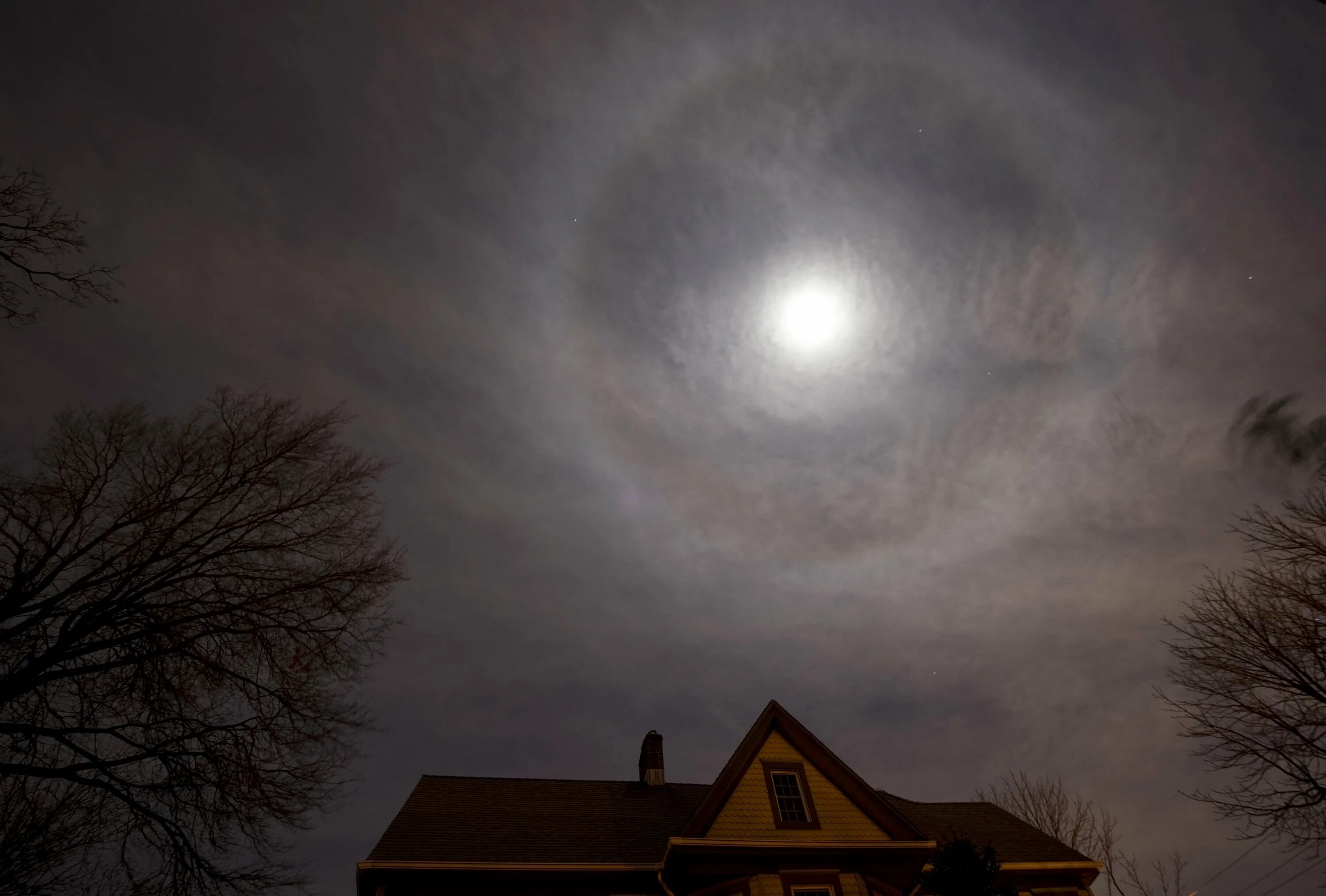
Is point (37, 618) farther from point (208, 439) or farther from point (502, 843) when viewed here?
point (502, 843)

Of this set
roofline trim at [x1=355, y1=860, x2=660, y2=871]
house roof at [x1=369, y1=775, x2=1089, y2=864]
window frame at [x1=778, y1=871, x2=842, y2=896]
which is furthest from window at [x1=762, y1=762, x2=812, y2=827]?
roofline trim at [x1=355, y1=860, x2=660, y2=871]

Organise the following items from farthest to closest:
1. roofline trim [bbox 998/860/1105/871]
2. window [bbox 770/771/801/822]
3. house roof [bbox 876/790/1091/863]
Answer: house roof [bbox 876/790/1091/863] < roofline trim [bbox 998/860/1105/871] < window [bbox 770/771/801/822]

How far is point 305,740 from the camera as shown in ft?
27.9

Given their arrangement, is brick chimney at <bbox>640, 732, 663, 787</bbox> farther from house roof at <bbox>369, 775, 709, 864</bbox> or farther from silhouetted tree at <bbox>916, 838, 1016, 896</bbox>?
silhouetted tree at <bbox>916, 838, 1016, 896</bbox>

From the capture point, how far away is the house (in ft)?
48.0

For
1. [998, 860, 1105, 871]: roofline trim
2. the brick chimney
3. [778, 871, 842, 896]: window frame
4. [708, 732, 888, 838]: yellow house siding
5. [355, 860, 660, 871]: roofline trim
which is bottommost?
[998, 860, 1105, 871]: roofline trim

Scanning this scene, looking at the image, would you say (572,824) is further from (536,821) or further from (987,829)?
(987,829)

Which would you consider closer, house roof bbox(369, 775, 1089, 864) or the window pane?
house roof bbox(369, 775, 1089, 864)

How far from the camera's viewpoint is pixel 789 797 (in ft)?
55.1

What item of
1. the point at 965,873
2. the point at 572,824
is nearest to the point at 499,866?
the point at 572,824

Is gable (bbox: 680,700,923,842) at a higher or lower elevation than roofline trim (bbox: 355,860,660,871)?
higher

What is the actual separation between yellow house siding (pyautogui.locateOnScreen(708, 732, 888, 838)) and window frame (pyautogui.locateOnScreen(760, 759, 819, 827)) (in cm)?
6

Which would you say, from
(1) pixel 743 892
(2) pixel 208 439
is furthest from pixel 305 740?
(1) pixel 743 892

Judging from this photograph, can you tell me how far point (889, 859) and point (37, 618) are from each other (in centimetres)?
1741
